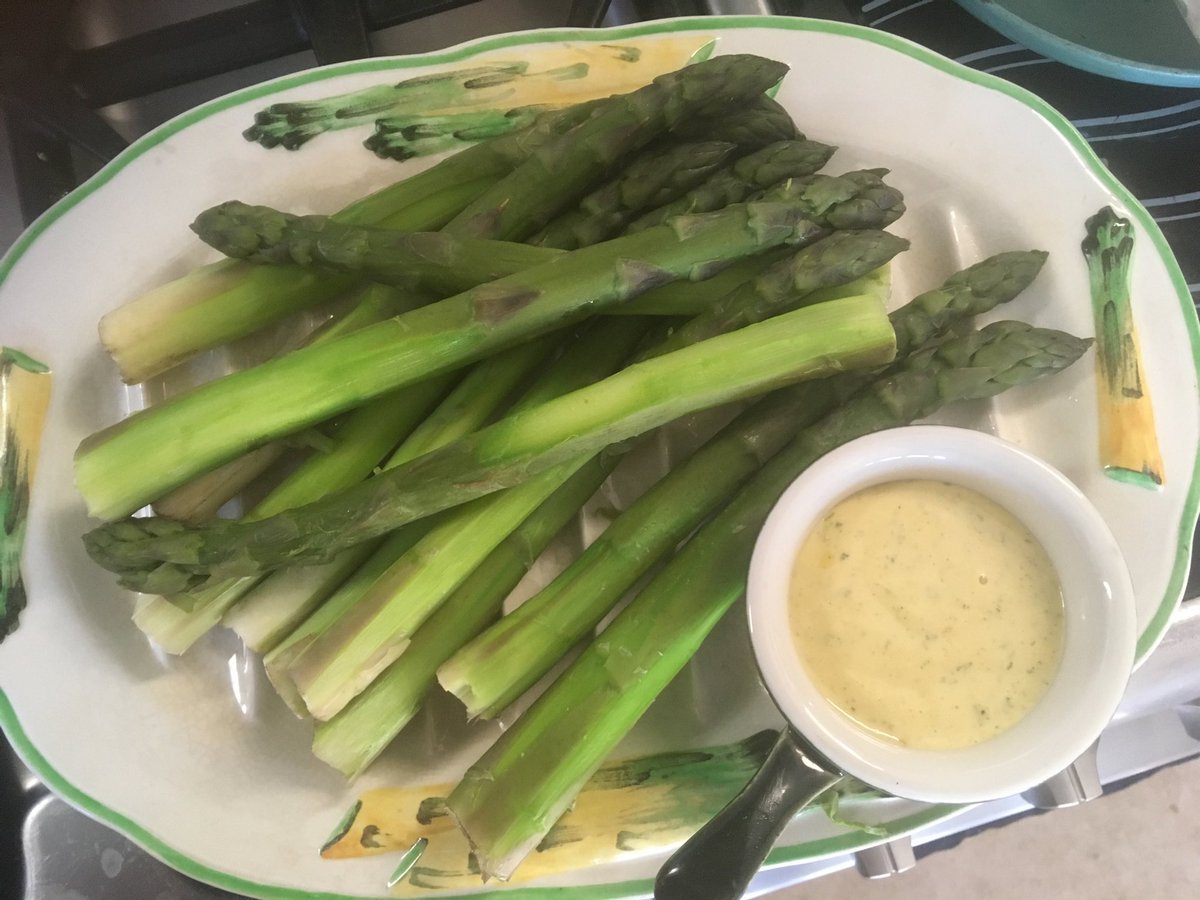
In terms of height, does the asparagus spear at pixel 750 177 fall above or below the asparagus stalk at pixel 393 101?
below

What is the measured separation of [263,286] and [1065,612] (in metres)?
0.95

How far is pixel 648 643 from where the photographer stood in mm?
881

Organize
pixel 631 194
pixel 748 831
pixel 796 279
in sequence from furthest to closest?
pixel 631 194 < pixel 796 279 < pixel 748 831

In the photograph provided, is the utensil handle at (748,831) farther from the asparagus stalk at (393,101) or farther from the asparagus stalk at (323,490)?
the asparagus stalk at (393,101)

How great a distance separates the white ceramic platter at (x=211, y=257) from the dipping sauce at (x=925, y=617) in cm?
22

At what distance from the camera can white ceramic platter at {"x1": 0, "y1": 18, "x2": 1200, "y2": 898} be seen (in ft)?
3.10

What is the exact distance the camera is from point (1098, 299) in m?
1.06

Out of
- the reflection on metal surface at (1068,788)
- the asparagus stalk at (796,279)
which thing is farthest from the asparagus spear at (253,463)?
the reflection on metal surface at (1068,788)

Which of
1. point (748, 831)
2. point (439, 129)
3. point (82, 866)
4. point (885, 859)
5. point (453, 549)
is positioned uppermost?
point (439, 129)

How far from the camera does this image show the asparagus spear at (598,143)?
3.22 ft

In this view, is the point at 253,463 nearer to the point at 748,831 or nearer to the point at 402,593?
the point at 402,593

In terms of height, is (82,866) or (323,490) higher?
(323,490)

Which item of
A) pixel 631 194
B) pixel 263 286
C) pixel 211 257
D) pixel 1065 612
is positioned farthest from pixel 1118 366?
pixel 211 257

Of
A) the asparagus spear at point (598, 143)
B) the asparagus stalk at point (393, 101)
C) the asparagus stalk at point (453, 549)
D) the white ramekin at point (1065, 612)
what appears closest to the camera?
the white ramekin at point (1065, 612)
